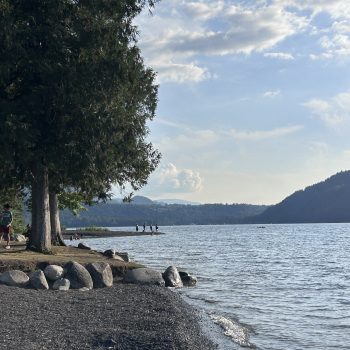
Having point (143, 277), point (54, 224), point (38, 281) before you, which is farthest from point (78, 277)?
point (54, 224)

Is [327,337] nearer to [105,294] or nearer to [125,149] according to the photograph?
[105,294]

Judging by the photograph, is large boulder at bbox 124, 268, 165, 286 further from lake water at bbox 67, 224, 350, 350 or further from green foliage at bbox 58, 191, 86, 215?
green foliage at bbox 58, 191, 86, 215

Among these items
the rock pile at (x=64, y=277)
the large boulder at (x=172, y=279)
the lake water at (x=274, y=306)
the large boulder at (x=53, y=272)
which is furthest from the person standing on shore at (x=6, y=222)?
the lake water at (x=274, y=306)

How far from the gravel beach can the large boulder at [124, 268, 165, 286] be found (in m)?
3.29

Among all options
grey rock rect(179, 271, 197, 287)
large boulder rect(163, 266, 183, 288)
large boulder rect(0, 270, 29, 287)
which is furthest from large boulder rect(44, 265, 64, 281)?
grey rock rect(179, 271, 197, 287)

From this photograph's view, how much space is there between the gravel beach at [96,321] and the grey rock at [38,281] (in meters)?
0.91

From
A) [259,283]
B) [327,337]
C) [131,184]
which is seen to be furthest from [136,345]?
[131,184]

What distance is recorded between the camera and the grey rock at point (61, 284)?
74.3 ft

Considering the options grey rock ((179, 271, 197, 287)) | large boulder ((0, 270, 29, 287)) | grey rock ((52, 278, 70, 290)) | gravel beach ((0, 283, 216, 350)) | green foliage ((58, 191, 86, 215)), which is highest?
green foliage ((58, 191, 86, 215))

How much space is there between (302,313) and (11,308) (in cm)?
1206

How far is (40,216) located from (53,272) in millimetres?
6652

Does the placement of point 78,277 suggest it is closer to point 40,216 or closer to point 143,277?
point 143,277

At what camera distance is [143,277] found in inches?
1046

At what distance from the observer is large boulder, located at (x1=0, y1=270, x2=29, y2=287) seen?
21.9 meters
